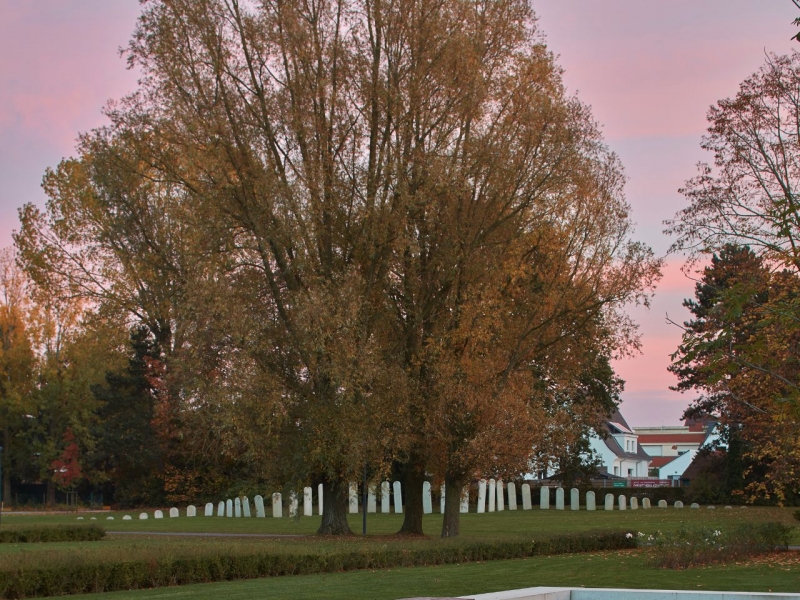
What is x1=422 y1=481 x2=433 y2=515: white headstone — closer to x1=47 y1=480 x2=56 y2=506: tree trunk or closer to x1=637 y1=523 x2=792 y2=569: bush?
x1=637 y1=523 x2=792 y2=569: bush

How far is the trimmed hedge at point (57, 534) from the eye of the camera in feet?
92.3

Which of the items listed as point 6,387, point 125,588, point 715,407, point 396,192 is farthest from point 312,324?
point 6,387

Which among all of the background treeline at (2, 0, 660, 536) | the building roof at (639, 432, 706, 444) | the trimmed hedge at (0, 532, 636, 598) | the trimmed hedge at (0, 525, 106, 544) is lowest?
the trimmed hedge at (0, 525, 106, 544)

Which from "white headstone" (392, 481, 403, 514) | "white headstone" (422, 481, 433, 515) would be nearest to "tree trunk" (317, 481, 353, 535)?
"white headstone" (422, 481, 433, 515)

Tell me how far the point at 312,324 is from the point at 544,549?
767 cm

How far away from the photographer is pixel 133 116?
2661 cm

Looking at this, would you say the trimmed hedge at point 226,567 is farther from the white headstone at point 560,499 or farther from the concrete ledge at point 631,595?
the white headstone at point 560,499

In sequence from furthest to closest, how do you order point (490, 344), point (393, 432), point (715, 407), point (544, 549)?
point (715, 407) → point (490, 344) → point (393, 432) → point (544, 549)

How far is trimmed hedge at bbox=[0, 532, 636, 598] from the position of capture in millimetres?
15008

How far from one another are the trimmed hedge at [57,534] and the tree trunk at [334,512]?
22.4 feet

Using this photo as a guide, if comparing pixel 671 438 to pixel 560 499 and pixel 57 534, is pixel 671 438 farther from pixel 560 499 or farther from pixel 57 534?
pixel 57 534

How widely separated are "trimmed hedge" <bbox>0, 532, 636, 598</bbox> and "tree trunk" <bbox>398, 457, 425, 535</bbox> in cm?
529

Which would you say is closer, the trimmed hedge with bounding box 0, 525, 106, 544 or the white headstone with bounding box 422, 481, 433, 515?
the trimmed hedge with bounding box 0, 525, 106, 544

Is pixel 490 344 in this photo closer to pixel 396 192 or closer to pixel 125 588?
pixel 396 192
